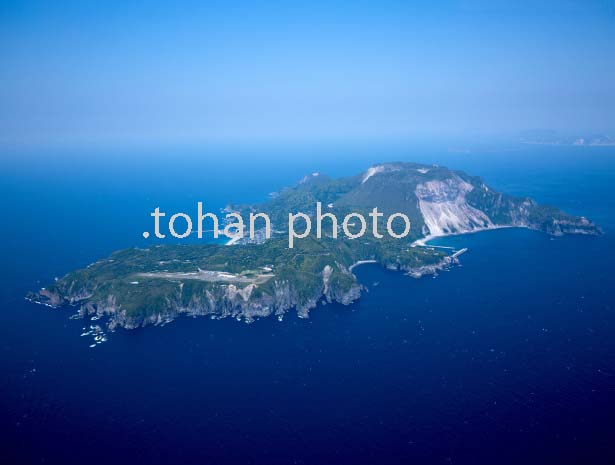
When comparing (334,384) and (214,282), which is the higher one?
(214,282)

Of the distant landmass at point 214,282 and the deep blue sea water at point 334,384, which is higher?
the distant landmass at point 214,282

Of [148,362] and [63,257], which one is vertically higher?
[63,257]

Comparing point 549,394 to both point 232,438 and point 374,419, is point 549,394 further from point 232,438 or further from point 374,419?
point 232,438

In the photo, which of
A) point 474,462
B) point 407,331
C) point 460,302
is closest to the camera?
point 474,462

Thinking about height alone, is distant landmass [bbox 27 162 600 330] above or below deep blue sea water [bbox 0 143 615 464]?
Answer: above

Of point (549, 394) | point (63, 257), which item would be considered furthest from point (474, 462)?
point (63, 257)

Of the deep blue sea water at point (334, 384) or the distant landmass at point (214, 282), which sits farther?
the distant landmass at point (214, 282)

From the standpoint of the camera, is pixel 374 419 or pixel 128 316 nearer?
pixel 374 419

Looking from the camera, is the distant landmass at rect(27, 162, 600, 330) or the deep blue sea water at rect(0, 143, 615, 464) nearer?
the deep blue sea water at rect(0, 143, 615, 464)

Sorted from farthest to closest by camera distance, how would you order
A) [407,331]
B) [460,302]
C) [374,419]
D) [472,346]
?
1. [460,302]
2. [407,331]
3. [472,346]
4. [374,419]

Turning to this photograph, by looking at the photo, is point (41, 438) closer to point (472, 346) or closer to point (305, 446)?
point (305, 446)

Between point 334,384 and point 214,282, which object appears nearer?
point 334,384
